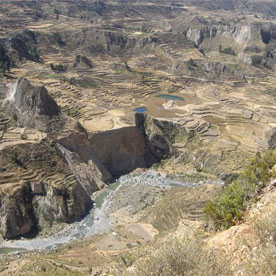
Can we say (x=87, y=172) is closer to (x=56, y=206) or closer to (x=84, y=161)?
(x=84, y=161)

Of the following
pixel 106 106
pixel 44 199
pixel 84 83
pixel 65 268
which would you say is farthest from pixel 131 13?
pixel 65 268

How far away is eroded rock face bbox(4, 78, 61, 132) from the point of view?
2138 inches

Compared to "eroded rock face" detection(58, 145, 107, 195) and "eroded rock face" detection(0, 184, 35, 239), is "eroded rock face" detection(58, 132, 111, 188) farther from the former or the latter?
"eroded rock face" detection(0, 184, 35, 239)

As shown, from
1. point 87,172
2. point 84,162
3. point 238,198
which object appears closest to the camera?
point 238,198

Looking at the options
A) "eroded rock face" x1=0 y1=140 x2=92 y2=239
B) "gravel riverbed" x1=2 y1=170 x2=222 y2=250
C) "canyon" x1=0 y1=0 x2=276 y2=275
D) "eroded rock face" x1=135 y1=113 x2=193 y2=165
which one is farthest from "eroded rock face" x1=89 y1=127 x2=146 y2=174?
"eroded rock face" x1=0 y1=140 x2=92 y2=239

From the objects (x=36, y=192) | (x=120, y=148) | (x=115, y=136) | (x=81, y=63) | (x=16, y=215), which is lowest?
(x=81, y=63)

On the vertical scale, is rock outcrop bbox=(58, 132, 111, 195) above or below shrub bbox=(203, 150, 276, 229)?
below

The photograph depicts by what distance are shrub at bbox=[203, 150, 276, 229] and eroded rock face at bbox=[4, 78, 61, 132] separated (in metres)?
37.4

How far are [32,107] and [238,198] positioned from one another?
43.2m

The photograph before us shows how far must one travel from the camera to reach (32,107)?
5578 cm

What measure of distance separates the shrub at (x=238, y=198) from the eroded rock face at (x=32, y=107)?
37.4 m

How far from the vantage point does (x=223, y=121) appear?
2859 inches

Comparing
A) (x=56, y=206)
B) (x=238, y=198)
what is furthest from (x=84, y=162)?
(x=238, y=198)

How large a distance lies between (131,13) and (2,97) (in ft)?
Answer: 473
